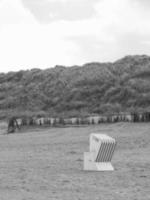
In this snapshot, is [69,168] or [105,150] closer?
[105,150]

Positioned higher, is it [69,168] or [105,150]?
[105,150]

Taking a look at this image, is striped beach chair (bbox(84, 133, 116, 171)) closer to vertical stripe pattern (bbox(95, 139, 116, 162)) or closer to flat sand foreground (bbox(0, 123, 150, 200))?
vertical stripe pattern (bbox(95, 139, 116, 162))

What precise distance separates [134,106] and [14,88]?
1319 cm

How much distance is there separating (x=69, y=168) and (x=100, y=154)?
3.31 ft

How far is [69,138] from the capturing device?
67.1 feet

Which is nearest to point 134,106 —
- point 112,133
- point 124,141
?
point 112,133

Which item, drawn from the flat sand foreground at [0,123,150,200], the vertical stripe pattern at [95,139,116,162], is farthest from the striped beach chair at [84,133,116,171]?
the flat sand foreground at [0,123,150,200]

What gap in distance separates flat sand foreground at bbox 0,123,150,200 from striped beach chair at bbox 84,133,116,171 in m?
0.32

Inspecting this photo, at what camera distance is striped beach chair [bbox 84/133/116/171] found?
11.4 metres

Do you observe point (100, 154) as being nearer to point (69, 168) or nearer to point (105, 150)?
point (105, 150)

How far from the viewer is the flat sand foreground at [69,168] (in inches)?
335

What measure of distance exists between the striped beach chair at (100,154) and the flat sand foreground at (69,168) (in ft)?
1.04

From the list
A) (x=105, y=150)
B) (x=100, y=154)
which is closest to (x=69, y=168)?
(x=100, y=154)

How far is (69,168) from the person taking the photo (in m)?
12.1
